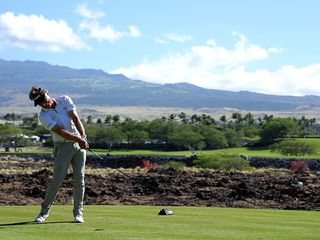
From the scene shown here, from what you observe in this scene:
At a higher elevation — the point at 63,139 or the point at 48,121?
the point at 48,121

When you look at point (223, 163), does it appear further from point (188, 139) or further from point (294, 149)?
point (188, 139)

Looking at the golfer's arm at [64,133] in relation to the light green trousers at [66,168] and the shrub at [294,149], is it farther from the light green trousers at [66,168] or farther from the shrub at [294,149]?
the shrub at [294,149]

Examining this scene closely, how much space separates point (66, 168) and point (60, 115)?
2.96 feet

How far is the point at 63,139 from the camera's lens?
38.3ft

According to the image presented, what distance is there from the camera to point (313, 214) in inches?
621

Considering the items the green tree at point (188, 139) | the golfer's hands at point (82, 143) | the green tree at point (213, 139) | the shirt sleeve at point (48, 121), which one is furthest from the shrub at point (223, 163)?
the green tree at point (213, 139)

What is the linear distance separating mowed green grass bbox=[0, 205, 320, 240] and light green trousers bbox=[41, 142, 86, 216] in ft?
1.41

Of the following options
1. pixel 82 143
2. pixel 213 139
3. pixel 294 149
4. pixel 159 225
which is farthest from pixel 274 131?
pixel 82 143

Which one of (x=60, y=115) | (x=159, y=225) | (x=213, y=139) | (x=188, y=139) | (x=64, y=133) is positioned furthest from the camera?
(x=213, y=139)

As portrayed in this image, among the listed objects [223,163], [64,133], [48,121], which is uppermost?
[48,121]

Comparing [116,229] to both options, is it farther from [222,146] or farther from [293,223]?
[222,146]

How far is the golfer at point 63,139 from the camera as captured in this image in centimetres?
1148

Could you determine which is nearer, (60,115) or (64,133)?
(64,133)

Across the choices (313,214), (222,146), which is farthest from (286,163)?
(313,214)
